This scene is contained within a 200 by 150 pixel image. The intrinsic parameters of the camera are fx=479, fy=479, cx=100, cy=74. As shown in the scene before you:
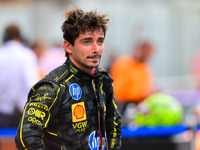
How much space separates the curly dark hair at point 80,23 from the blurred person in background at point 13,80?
3.13m

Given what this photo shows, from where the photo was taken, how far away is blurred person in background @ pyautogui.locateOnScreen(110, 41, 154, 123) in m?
7.71

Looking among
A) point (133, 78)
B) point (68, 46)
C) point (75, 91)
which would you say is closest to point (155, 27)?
point (133, 78)

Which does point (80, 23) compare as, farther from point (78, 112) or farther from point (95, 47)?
point (78, 112)

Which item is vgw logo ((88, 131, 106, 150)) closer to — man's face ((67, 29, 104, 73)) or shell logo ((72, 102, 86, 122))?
shell logo ((72, 102, 86, 122))

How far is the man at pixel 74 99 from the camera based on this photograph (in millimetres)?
2947

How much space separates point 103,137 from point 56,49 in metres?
5.45

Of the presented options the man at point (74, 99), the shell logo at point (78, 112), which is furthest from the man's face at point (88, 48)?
the shell logo at point (78, 112)

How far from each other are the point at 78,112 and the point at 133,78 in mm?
4739

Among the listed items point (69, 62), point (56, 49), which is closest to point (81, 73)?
point (69, 62)

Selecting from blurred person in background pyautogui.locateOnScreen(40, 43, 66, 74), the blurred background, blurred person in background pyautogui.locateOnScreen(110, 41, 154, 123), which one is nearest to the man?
blurred person in background pyautogui.locateOnScreen(110, 41, 154, 123)

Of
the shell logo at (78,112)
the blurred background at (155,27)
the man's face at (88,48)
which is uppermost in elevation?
the blurred background at (155,27)

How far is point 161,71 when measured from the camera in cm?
1695

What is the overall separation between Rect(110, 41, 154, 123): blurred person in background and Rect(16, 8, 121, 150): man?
4.38 metres

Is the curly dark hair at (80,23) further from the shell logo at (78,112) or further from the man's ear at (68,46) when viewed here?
the shell logo at (78,112)
